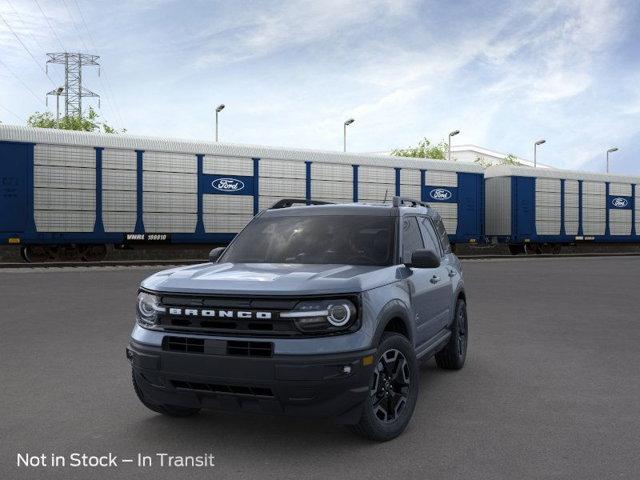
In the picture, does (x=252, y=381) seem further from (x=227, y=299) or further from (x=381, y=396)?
(x=381, y=396)

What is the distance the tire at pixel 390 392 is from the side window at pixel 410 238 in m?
0.86

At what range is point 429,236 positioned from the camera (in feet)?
21.3

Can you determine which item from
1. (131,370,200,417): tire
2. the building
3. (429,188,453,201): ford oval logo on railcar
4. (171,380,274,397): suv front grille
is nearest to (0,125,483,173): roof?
(429,188,453,201): ford oval logo on railcar

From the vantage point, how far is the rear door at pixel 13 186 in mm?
21484

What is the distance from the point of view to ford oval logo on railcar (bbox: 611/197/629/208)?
36672 mm

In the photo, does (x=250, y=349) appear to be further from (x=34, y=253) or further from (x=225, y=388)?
(x=34, y=253)

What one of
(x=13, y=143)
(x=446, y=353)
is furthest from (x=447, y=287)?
(x=13, y=143)

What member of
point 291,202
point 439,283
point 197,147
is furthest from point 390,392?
point 197,147

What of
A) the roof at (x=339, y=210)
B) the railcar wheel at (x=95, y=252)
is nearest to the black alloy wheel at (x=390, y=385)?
the roof at (x=339, y=210)

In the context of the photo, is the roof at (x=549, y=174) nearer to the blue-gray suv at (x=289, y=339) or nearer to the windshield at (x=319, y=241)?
the windshield at (x=319, y=241)

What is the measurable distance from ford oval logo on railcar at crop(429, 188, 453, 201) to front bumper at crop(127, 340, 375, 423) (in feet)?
86.8

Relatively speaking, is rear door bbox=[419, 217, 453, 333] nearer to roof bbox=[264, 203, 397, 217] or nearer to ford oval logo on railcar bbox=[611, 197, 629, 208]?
roof bbox=[264, 203, 397, 217]

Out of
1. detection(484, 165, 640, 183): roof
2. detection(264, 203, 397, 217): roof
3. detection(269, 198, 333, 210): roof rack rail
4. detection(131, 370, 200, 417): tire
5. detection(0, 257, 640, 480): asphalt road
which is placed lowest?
detection(0, 257, 640, 480): asphalt road

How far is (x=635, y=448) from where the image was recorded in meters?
4.41
